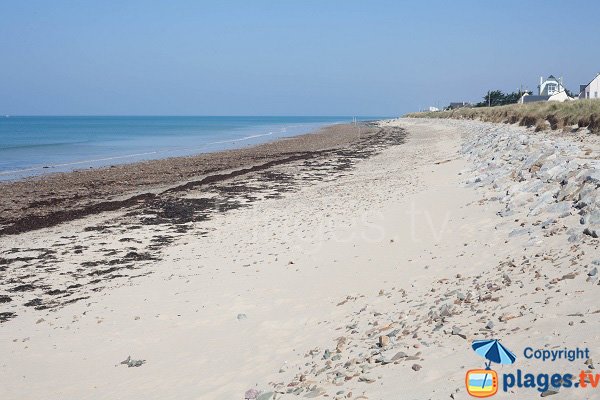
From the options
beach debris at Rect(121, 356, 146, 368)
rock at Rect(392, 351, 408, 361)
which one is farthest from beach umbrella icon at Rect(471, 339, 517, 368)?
beach debris at Rect(121, 356, 146, 368)

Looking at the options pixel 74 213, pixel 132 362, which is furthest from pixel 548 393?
pixel 74 213

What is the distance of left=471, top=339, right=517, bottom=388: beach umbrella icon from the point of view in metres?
3.91

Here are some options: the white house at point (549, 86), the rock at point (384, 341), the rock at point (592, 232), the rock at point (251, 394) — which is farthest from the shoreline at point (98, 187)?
the white house at point (549, 86)

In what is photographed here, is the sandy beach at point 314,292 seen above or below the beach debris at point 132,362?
above

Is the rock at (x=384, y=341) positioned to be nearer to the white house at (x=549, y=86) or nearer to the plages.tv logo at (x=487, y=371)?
the plages.tv logo at (x=487, y=371)

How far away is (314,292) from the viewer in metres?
7.43

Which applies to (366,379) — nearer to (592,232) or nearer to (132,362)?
(132,362)

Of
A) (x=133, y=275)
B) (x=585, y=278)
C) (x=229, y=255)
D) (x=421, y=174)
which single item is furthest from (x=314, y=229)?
(x=421, y=174)

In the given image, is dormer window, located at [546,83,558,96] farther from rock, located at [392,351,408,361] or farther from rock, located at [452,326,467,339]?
rock, located at [392,351,408,361]

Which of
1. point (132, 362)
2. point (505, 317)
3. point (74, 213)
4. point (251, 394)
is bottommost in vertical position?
point (132, 362)

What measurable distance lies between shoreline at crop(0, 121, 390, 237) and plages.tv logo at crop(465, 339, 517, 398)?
12.6m

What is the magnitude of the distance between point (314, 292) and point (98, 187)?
15.6 metres

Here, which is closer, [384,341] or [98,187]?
[384,341]

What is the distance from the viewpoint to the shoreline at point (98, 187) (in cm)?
1500
